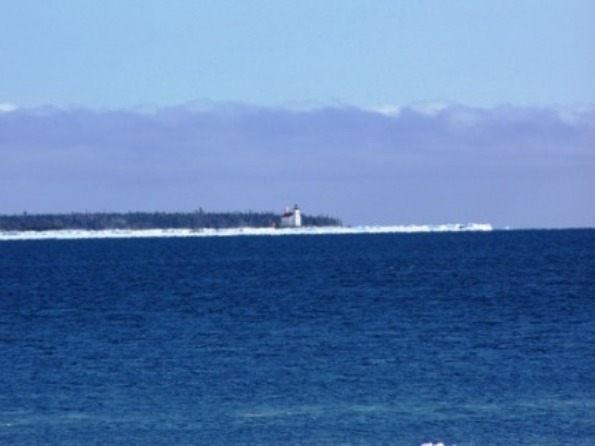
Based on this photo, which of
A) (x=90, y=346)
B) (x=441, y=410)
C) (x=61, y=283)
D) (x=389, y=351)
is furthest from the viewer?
(x=61, y=283)

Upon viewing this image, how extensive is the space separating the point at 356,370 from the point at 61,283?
50.2 metres

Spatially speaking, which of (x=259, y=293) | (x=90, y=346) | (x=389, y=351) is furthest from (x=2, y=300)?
(x=389, y=351)

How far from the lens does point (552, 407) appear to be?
1171 inches

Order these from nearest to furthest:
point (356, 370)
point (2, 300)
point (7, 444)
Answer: point (7, 444) → point (356, 370) → point (2, 300)

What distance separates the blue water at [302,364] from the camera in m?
28.1

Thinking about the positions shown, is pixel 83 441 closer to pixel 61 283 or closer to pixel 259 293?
pixel 259 293

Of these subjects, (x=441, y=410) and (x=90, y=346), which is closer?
(x=441, y=410)

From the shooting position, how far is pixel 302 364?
123ft

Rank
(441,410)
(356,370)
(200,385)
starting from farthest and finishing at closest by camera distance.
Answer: (356,370)
(200,385)
(441,410)

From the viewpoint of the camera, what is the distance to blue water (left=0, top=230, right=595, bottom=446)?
92.1 feet

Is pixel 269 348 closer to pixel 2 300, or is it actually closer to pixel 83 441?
pixel 83 441

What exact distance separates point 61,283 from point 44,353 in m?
42.9

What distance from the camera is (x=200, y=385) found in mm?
33719

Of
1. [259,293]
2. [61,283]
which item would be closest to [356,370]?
[259,293]
